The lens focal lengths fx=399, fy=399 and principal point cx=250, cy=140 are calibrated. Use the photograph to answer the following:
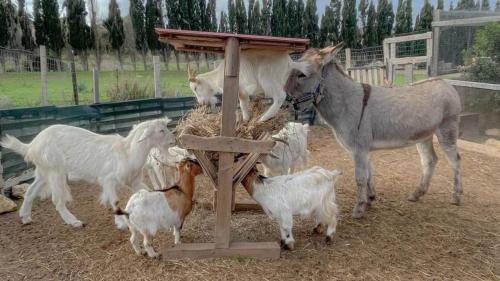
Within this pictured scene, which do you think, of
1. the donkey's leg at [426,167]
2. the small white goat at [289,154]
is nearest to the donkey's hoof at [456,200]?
the donkey's leg at [426,167]

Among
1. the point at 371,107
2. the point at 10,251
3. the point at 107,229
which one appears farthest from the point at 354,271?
the point at 10,251

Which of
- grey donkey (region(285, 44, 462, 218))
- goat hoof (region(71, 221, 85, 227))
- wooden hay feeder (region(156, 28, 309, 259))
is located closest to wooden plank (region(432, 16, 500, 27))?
grey donkey (region(285, 44, 462, 218))

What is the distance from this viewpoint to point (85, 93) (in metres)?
14.7

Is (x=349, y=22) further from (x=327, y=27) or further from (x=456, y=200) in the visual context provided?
(x=456, y=200)

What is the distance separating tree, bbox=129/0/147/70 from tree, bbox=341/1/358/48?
452 inches

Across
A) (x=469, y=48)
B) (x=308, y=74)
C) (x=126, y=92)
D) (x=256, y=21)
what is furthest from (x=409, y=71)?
(x=256, y=21)

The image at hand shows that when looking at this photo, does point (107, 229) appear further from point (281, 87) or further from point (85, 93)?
point (85, 93)

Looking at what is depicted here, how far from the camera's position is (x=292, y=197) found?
418 centimetres

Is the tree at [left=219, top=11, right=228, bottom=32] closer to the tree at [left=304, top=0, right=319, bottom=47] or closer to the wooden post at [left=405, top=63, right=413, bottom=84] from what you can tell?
the tree at [left=304, top=0, right=319, bottom=47]

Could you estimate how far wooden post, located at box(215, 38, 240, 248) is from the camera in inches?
145

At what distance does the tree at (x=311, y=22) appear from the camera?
26.6 metres

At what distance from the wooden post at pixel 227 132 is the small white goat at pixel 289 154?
1.44 meters

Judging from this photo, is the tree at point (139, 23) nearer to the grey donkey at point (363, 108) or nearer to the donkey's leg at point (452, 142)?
the grey donkey at point (363, 108)

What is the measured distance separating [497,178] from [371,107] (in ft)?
11.5
